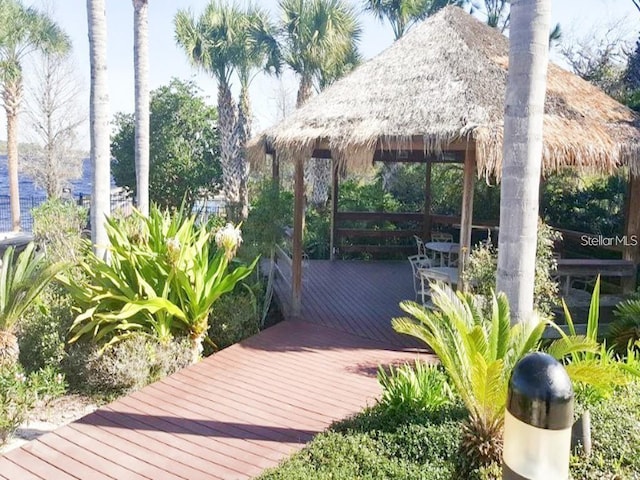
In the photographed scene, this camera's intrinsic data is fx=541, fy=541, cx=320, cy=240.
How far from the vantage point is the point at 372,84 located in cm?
805

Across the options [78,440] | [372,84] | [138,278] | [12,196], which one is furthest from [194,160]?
[78,440]

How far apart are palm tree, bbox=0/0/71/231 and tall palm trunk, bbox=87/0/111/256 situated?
14.0 m

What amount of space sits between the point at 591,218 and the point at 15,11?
1906 centimetres

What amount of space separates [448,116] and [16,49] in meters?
18.7

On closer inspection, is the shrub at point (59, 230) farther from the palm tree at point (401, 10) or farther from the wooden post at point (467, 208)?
the palm tree at point (401, 10)

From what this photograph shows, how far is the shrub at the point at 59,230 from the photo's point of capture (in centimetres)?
827

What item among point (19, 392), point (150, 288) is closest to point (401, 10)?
point (150, 288)

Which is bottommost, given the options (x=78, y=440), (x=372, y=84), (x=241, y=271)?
(x=78, y=440)

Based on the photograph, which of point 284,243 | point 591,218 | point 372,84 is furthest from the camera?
point 591,218

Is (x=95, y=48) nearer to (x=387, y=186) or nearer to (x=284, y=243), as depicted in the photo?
(x=284, y=243)

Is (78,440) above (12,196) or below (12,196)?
below

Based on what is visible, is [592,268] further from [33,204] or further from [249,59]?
[33,204]

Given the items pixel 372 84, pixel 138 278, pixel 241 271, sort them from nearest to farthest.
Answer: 1. pixel 138 278
2. pixel 241 271
3. pixel 372 84

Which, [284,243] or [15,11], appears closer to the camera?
[284,243]
